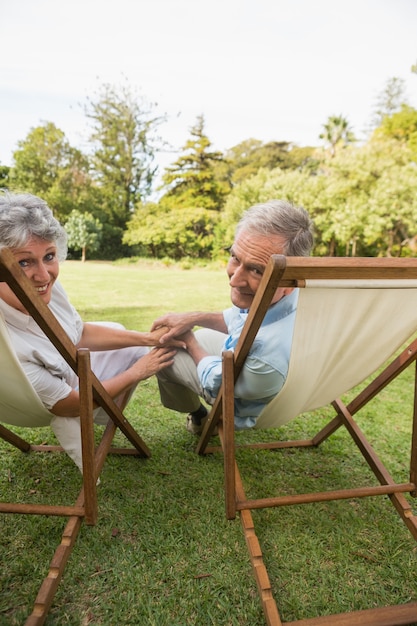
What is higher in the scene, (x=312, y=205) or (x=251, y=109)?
(x=251, y=109)

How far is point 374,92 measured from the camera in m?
23.9

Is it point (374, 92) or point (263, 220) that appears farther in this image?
point (374, 92)

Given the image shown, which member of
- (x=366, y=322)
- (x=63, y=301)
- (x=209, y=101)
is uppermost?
(x=209, y=101)

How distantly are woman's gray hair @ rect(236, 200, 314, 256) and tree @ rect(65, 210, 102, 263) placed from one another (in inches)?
706

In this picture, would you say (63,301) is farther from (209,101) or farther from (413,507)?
(209,101)

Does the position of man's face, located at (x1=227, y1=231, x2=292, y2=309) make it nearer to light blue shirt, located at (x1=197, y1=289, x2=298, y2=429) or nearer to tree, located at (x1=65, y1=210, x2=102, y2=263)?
light blue shirt, located at (x1=197, y1=289, x2=298, y2=429)

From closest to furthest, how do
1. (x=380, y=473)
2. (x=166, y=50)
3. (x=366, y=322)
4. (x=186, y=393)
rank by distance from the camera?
(x=366, y=322), (x=380, y=473), (x=186, y=393), (x=166, y=50)

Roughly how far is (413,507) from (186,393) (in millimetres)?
1211

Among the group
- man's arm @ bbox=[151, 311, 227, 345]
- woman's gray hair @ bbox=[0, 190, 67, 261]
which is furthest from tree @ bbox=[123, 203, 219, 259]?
woman's gray hair @ bbox=[0, 190, 67, 261]

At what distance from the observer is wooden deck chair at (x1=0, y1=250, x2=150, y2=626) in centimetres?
123

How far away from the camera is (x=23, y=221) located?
65.2 inches

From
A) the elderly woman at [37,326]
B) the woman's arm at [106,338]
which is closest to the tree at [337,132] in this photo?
the woman's arm at [106,338]

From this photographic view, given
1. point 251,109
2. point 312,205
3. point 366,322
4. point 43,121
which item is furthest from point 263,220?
point 251,109

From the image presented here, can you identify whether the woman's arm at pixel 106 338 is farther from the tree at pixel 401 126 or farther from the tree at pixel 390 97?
the tree at pixel 390 97
